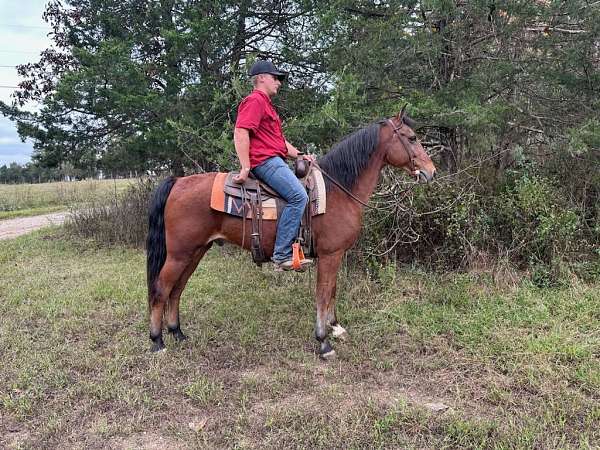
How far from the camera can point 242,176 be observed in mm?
3424

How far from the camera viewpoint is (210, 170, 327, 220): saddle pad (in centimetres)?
351

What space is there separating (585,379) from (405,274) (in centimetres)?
246

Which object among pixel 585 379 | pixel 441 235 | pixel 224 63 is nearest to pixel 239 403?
pixel 585 379

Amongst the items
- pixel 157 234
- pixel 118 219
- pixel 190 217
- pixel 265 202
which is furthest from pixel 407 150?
pixel 118 219

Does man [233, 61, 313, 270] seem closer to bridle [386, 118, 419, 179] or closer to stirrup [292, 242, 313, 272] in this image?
stirrup [292, 242, 313, 272]

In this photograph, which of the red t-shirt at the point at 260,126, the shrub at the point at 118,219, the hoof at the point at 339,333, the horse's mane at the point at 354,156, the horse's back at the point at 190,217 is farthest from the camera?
the shrub at the point at 118,219

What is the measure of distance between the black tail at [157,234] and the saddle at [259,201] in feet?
1.77

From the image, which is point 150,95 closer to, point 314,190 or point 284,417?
point 314,190

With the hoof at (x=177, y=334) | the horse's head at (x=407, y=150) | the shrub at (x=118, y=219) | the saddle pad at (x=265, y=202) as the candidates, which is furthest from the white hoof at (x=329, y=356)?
the shrub at (x=118, y=219)

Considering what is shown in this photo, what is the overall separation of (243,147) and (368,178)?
3.96 feet

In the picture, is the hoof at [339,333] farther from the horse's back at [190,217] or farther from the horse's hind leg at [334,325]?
the horse's back at [190,217]

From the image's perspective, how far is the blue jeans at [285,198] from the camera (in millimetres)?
3416

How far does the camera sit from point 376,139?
12.1 ft

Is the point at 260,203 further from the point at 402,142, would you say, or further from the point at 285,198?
the point at 402,142
